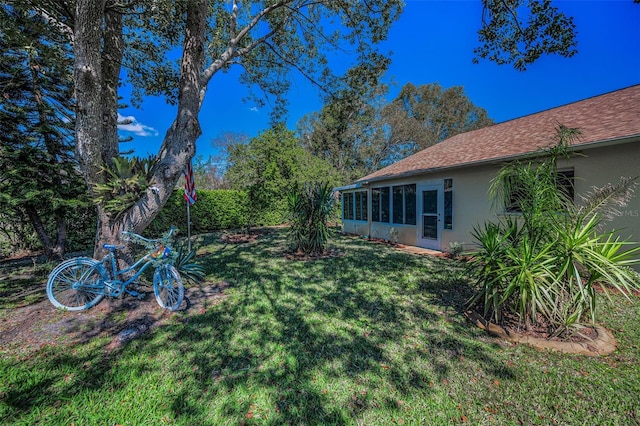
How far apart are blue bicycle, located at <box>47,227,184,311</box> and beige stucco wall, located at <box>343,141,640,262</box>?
19.3ft

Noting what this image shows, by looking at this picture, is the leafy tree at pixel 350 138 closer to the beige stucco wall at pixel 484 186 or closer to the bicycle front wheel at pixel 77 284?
the beige stucco wall at pixel 484 186

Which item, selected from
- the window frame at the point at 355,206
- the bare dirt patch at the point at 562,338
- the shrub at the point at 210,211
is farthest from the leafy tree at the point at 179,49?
the shrub at the point at 210,211

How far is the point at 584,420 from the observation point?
1986mm

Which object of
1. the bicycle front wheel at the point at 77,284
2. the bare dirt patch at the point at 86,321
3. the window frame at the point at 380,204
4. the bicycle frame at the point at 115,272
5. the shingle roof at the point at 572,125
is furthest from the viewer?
the window frame at the point at 380,204

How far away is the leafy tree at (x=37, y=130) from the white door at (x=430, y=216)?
9820mm

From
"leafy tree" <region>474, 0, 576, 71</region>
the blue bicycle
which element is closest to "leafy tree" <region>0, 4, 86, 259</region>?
Answer: the blue bicycle

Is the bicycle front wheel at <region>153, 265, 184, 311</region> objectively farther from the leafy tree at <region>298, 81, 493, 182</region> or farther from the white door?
the leafy tree at <region>298, 81, 493, 182</region>

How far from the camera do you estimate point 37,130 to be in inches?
235

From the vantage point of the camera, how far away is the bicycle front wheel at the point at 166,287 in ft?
13.1

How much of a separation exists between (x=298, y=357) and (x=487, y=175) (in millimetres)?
6926

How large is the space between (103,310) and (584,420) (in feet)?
18.9

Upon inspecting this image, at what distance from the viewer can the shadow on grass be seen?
7.23 feet

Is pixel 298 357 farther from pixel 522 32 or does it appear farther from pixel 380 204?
pixel 380 204

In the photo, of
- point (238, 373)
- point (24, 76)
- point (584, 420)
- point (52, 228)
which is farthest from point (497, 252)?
point (52, 228)
